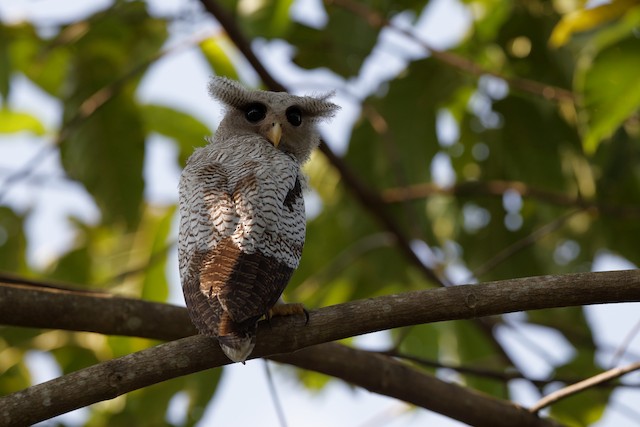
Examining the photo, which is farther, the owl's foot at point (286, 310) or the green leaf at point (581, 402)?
the green leaf at point (581, 402)

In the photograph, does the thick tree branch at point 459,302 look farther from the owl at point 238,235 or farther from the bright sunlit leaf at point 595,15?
the bright sunlit leaf at point 595,15

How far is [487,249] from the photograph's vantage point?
292 inches

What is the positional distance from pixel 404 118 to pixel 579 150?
1.33 m

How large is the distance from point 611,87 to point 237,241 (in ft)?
8.18

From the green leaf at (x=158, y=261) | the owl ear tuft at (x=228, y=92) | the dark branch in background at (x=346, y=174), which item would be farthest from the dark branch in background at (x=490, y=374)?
the green leaf at (x=158, y=261)

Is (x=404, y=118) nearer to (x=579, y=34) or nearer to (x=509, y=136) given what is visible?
(x=509, y=136)

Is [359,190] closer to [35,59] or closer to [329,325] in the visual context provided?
[35,59]

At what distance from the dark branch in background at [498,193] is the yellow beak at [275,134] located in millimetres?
1668

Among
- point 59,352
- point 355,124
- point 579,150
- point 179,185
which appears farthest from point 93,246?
point 579,150

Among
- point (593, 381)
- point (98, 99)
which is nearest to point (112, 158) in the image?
point (98, 99)

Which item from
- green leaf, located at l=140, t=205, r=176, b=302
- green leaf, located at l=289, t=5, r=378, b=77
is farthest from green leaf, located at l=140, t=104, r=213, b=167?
green leaf, located at l=289, t=5, r=378, b=77

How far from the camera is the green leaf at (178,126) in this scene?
760 cm

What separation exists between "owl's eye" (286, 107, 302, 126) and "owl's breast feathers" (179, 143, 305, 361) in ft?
3.45

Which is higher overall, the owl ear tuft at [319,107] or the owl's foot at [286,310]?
the owl ear tuft at [319,107]
